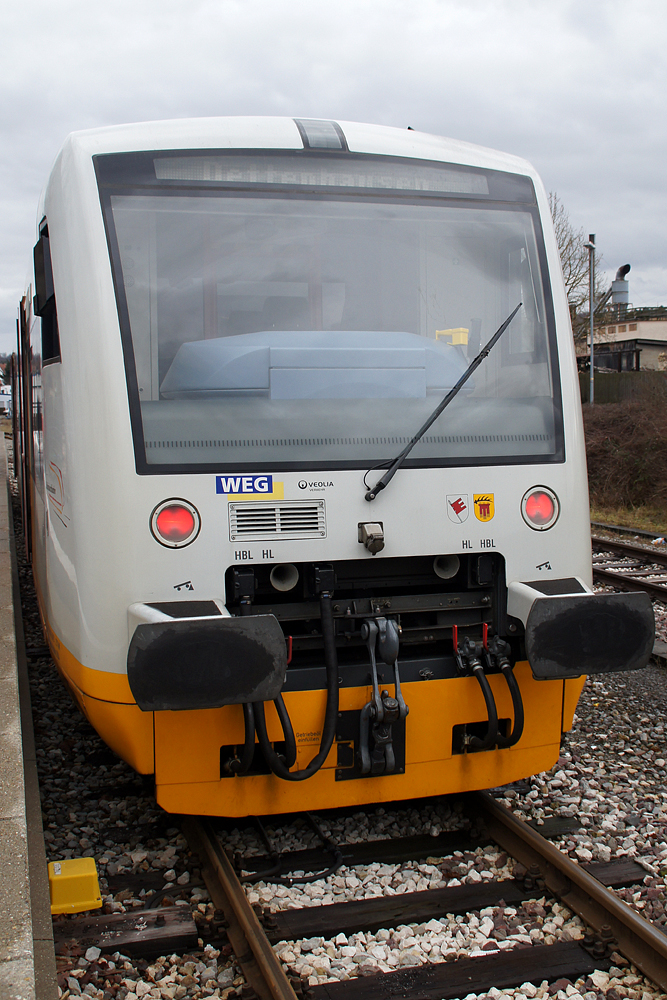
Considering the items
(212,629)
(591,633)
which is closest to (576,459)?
(591,633)

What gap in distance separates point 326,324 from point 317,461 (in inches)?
24.4

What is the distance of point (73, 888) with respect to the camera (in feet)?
10.7

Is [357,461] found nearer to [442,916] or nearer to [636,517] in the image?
[442,916]

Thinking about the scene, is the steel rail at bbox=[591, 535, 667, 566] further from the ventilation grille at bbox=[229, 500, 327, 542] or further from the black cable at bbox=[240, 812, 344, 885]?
the ventilation grille at bbox=[229, 500, 327, 542]

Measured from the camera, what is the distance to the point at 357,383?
3.71m

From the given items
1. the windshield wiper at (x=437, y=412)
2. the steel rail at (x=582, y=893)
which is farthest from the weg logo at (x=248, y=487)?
the steel rail at (x=582, y=893)

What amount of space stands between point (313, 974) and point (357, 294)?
8.52 ft

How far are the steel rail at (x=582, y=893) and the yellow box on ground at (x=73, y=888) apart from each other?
1650mm

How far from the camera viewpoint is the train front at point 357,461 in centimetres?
347

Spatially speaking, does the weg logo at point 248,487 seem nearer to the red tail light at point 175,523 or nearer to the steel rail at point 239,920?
the red tail light at point 175,523

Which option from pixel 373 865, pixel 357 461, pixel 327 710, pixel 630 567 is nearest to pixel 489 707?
pixel 327 710

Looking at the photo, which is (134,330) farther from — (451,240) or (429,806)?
(429,806)

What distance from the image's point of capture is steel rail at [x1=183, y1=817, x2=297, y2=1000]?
277 centimetres

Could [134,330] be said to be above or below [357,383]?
above
